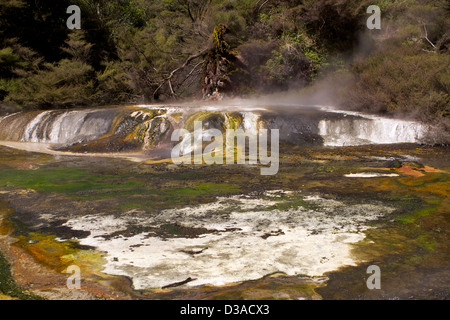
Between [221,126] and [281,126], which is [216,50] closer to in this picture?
[221,126]

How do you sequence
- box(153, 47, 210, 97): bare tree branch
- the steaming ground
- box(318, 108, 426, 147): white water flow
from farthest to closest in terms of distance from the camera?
box(153, 47, 210, 97): bare tree branch < box(318, 108, 426, 147): white water flow < the steaming ground

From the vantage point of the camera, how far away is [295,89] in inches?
724

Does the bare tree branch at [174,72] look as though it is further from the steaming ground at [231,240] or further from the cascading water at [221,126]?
the steaming ground at [231,240]

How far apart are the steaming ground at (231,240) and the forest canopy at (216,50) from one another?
1087cm

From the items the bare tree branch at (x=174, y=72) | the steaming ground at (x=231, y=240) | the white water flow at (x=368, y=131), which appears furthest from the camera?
the bare tree branch at (x=174, y=72)

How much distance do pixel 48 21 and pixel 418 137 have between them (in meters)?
19.1

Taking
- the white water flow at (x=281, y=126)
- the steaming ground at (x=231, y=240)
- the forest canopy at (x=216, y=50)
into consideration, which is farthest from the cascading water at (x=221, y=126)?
the steaming ground at (x=231, y=240)

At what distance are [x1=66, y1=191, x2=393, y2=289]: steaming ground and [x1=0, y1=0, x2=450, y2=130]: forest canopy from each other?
10.9 metres

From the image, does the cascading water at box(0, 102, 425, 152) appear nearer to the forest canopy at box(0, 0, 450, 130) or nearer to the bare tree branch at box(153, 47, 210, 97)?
the forest canopy at box(0, 0, 450, 130)

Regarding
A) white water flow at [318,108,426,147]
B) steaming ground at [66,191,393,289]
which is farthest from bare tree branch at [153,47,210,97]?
steaming ground at [66,191,393,289]

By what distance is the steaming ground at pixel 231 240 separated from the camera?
13.4 feet

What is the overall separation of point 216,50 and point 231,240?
14682 millimetres

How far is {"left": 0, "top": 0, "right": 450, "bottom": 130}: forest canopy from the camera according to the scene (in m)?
17.8

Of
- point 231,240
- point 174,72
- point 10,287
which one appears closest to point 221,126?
point 231,240
